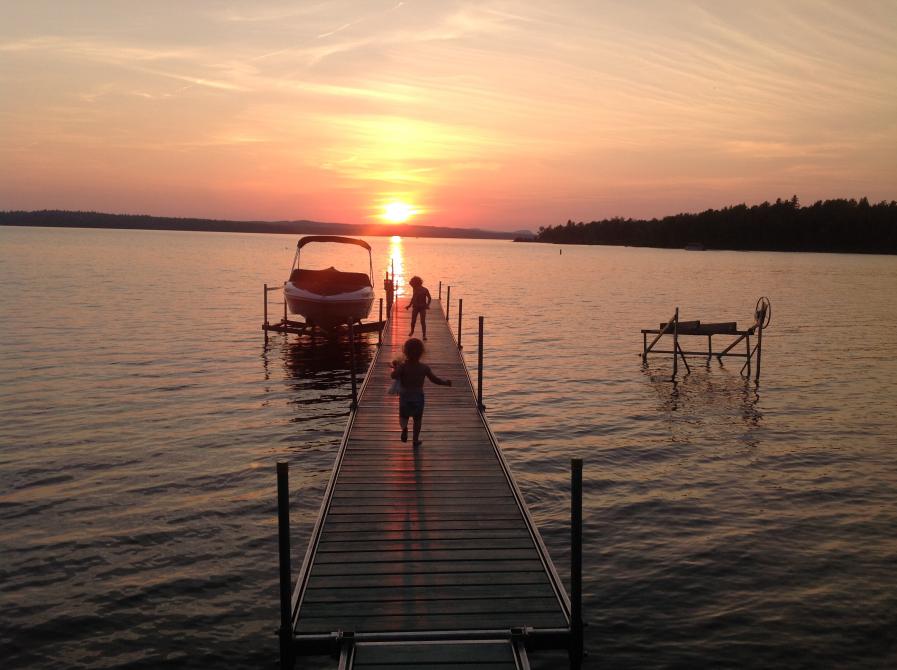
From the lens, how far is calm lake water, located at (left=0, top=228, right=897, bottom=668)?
862 cm

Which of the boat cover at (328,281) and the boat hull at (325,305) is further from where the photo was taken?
the boat cover at (328,281)

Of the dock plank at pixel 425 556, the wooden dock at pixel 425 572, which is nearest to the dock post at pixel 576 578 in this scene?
the wooden dock at pixel 425 572

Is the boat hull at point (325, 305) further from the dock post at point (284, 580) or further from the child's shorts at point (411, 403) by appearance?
the dock post at point (284, 580)

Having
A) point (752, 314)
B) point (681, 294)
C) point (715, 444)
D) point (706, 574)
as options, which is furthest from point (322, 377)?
point (681, 294)

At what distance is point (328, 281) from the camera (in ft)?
104

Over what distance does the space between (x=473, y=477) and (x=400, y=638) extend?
4.21 m

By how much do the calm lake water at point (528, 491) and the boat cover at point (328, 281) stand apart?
271cm

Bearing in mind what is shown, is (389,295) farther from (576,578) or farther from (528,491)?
(576,578)

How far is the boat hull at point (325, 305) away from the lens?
1193 inches

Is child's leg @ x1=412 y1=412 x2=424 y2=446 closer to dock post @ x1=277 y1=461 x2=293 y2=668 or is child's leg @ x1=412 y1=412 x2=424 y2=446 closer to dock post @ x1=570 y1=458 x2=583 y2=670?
dock post @ x1=570 y1=458 x2=583 y2=670

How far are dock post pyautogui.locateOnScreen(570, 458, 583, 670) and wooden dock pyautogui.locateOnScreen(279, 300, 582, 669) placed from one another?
0.02m

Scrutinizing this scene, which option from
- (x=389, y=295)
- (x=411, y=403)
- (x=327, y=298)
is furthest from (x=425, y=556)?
(x=327, y=298)

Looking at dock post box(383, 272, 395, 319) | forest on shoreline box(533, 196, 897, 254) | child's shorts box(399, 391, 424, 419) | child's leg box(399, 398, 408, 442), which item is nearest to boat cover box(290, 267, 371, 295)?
dock post box(383, 272, 395, 319)

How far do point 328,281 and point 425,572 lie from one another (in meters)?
25.0
